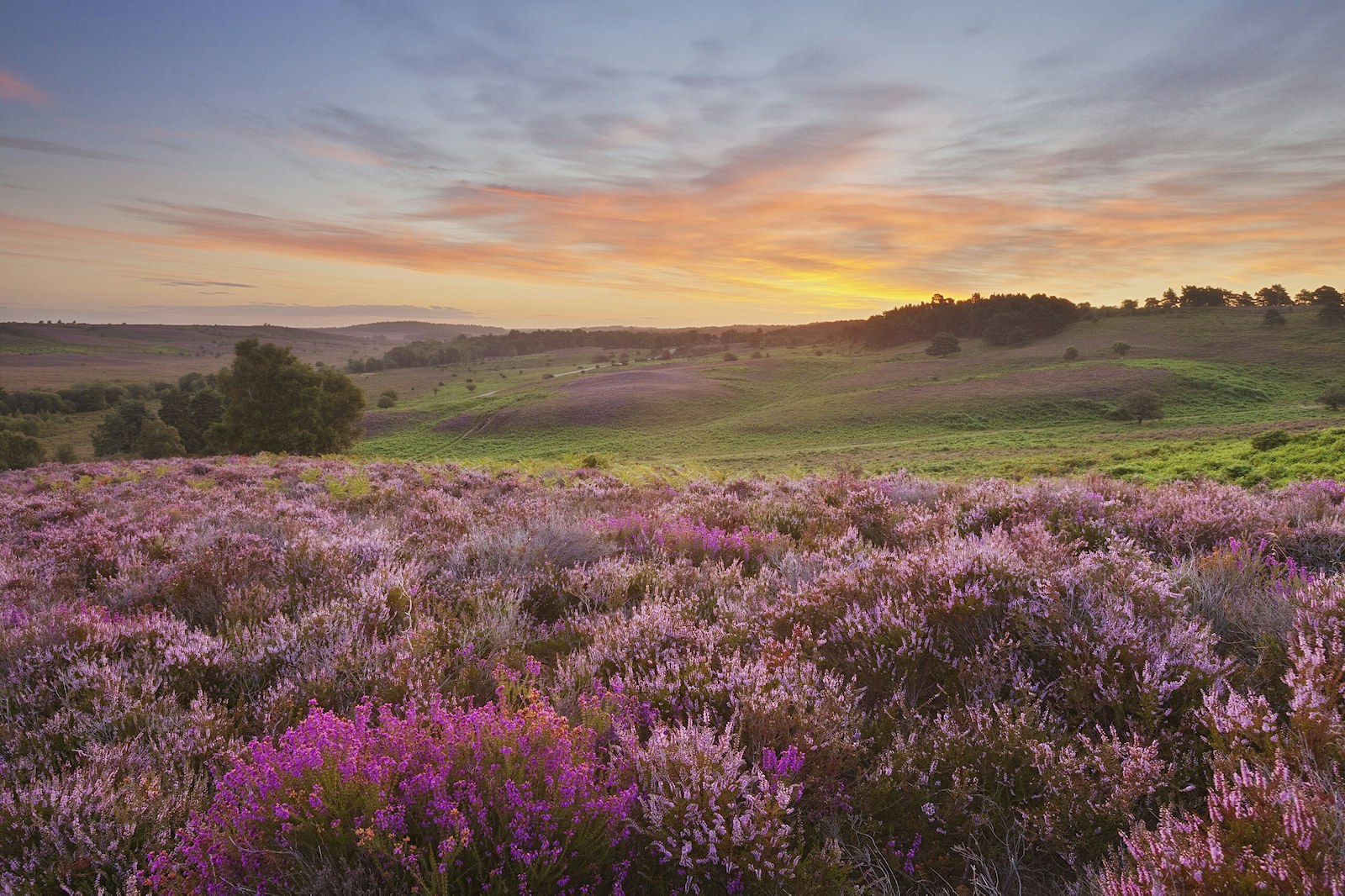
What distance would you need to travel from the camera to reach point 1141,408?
49.3 meters

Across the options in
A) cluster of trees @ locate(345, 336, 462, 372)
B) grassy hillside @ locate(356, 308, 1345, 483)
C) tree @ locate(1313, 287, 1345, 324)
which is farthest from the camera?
cluster of trees @ locate(345, 336, 462, 372)

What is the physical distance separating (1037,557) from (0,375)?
175342 millimetres

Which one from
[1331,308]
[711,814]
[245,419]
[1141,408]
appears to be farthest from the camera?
[1331,308]

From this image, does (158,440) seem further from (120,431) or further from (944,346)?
(944,346)

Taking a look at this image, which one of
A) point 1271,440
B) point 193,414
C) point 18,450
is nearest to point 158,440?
point 193,414

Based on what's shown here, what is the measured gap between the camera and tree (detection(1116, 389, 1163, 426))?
49.2 meters

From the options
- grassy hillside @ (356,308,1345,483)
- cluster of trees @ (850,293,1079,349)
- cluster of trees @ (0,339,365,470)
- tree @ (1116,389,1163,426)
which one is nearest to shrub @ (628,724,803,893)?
grassy hillside @ (356,308,1345,483)

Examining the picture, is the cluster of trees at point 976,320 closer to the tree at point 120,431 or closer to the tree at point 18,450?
the tree at point 120,431

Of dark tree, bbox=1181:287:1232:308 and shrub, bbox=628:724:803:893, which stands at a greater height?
dark tree, bbox=1181:287:1232:308

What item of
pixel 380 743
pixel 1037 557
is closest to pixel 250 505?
pixel 380 743

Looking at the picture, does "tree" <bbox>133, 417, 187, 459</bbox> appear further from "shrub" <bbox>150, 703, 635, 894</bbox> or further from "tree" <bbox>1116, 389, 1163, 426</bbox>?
"tree" <bbox>1116, 389, 1163, 426</bbox>

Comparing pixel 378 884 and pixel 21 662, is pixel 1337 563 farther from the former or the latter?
pixel 21 662

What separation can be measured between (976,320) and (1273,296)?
52727 millimetres

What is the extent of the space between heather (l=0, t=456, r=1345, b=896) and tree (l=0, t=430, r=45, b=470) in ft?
221
